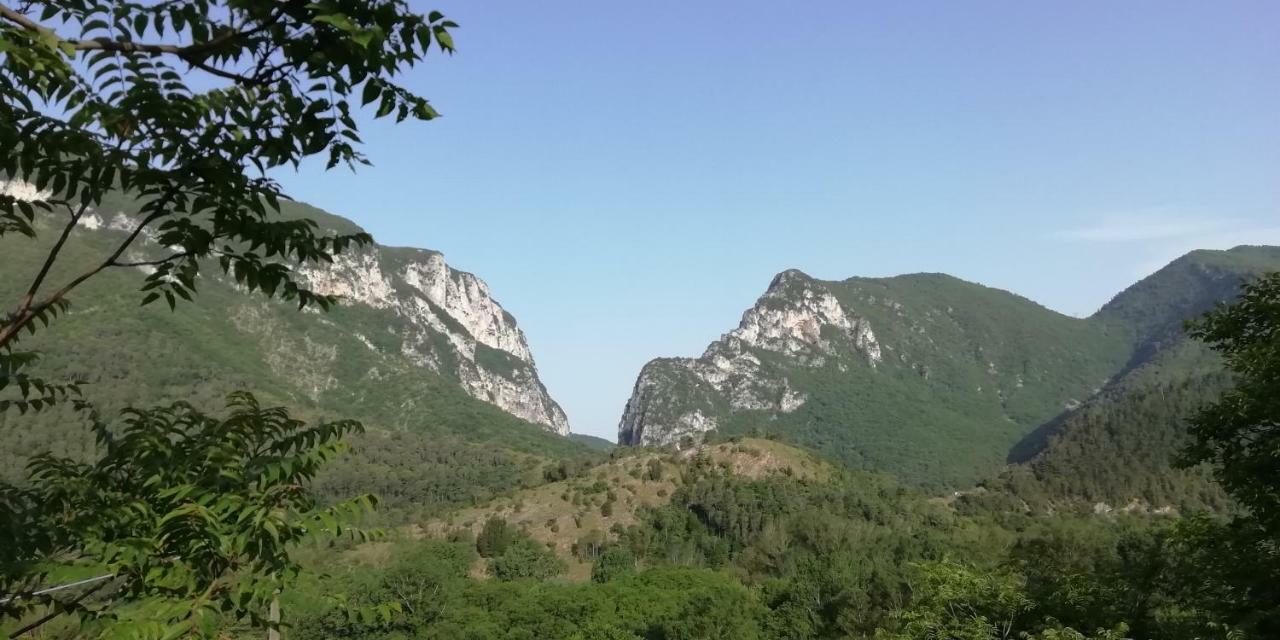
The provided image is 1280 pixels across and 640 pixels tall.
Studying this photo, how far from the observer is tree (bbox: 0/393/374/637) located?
339cm

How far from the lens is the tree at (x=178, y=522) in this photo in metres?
3.39

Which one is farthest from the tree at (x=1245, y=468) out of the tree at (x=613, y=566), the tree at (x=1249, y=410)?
the tree at (x=613, y=566)

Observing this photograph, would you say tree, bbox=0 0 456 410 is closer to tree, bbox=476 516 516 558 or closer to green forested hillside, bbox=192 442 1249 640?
green forested hillside, bbox=192 442 1249 640

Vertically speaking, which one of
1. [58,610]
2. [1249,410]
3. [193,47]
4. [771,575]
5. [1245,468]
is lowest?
[771,575]

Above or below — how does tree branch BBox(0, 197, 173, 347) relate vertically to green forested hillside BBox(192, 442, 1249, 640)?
above

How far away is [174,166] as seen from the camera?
3.50m

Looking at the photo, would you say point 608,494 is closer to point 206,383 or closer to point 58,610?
point 58,610

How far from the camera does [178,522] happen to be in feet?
11.9

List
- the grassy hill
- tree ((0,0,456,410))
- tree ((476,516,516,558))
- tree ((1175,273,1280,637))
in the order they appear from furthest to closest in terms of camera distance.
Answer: the grassy hill < tree ((476,516,516,558)) < tree ((1175,273,1280,637)) < tree ((0,0,456,410))

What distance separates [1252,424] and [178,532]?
51.4 feet

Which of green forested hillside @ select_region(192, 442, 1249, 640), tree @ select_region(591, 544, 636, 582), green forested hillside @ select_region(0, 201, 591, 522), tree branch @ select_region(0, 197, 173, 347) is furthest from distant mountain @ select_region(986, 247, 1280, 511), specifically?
tree branch @ select_region(0, 197, 173, 347)

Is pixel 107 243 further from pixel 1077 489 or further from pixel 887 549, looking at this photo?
pixel 1077 489

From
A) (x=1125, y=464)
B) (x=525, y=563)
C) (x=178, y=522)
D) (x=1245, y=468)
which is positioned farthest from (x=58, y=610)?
(x=1125, y=464)

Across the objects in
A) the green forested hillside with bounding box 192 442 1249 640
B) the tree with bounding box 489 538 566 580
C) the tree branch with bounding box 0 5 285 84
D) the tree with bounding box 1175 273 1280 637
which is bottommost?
the tree with bounding box 489 538 566 580
